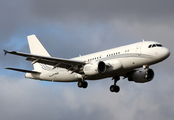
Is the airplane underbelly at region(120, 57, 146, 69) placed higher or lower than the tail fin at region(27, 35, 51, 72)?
lower

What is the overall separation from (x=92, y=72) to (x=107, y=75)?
10.1 ft

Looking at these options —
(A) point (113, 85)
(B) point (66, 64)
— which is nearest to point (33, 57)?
(B) point (66, 64)

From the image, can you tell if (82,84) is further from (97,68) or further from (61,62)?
(97,68)

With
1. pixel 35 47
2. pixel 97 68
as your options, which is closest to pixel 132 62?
pixel 97 68

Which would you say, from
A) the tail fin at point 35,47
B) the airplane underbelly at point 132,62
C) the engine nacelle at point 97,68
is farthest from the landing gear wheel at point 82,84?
the tail fin at point 35,47

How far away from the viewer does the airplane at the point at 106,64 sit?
1903 inches

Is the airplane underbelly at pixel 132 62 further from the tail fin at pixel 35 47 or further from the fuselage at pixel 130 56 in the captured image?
the tail fin at pixel 35 47

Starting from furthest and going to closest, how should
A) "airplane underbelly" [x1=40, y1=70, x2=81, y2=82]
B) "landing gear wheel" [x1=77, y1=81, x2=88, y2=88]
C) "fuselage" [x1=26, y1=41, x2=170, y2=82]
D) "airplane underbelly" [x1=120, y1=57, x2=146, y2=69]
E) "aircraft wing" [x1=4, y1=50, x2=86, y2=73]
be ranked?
1. "airplane underbelly" [x1=40, y1=70, x2=81, y2=82]
2. "landing gear wheel" [x1=77, y1=81, x2=88, y2=88]
3. "aircraft wing" [x1=4, y1=50, x2=86, y2=73]
4. "airplane underbelly" [x1=120, y1=57, x2=146, y2=69]
5. "fuselage" [x1=26, y1=41, x2=170, y2=82]

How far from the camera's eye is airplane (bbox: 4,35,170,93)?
159ft

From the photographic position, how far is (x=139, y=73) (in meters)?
56.3

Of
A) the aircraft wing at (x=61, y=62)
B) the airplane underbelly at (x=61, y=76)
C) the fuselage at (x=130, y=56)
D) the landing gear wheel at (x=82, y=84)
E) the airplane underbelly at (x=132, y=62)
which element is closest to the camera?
the fuselage at (x=130, y=56)

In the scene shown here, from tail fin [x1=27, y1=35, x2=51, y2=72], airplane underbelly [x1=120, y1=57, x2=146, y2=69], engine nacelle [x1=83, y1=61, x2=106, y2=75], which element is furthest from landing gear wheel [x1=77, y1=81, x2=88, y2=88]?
tail fin [x1=27, y1=35, x2=51, y2=72]

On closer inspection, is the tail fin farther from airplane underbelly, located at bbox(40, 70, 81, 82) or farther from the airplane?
airplane underbelly, located at bbox(40, 70, 81, 82)

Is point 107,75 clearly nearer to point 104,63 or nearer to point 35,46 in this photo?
point 104,63
